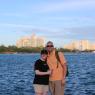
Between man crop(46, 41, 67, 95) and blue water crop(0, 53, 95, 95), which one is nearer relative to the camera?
man crop(46, 41, 67, 95)

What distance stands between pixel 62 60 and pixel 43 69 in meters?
0.63

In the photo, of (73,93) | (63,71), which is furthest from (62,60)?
(73,93)

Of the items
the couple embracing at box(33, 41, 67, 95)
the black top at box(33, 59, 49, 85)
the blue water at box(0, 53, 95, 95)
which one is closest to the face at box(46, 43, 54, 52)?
the couple embracing at box(33, 41, 67, 95)

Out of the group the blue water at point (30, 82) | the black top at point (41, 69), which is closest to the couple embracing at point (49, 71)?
the black top at point (41, 69)

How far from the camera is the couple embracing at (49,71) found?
12.8 metres

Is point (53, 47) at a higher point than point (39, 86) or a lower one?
higher

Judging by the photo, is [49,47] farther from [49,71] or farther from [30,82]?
[30,82]

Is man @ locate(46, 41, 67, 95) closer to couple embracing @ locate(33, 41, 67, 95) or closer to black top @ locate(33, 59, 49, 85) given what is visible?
couple embracing @ locate(33, 41, 67, 95)

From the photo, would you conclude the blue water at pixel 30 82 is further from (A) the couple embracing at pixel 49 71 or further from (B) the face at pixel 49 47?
(B) the face at pixel 49 47

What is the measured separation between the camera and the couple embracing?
42.0ft

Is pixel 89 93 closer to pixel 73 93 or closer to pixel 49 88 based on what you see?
pixel 73 93

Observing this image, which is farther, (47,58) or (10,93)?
(10,93)

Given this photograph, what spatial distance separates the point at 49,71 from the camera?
12.8m

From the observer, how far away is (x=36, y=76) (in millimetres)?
12883
